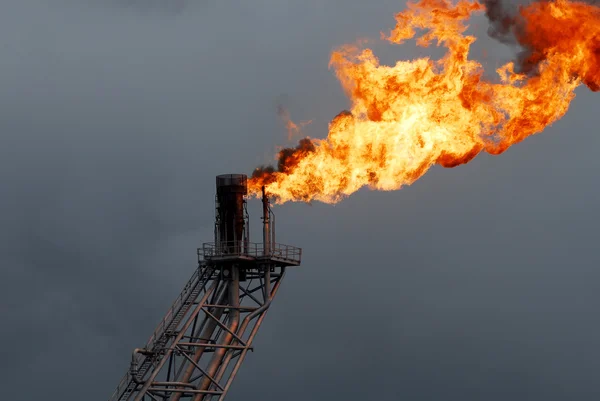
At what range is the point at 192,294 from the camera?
124375 millimetres

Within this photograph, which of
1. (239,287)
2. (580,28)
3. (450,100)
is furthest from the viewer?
(239,287)

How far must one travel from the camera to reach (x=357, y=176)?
122688 millimetres

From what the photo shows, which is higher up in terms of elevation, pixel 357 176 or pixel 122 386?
pixel 357 176

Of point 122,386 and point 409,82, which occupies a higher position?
point 409,82

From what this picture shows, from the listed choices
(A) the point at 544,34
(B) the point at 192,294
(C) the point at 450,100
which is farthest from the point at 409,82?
(B) the point at 192,294

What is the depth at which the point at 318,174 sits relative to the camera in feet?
406

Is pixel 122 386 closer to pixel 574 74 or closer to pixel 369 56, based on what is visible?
pixel 369 56

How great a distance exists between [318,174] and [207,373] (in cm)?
1505

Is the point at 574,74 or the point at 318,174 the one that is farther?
the point at 318,174

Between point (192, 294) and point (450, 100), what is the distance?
2199cm

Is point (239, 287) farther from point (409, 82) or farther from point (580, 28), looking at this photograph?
point (580, 28)

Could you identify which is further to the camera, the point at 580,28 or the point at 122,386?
the point at 122,386

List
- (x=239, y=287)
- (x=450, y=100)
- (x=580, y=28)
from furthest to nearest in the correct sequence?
1. (x=239, y=287)
2. (x=450, y=100)
3. (x=580, y=28)

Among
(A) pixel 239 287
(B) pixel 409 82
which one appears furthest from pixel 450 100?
(A) pixel 239 287
